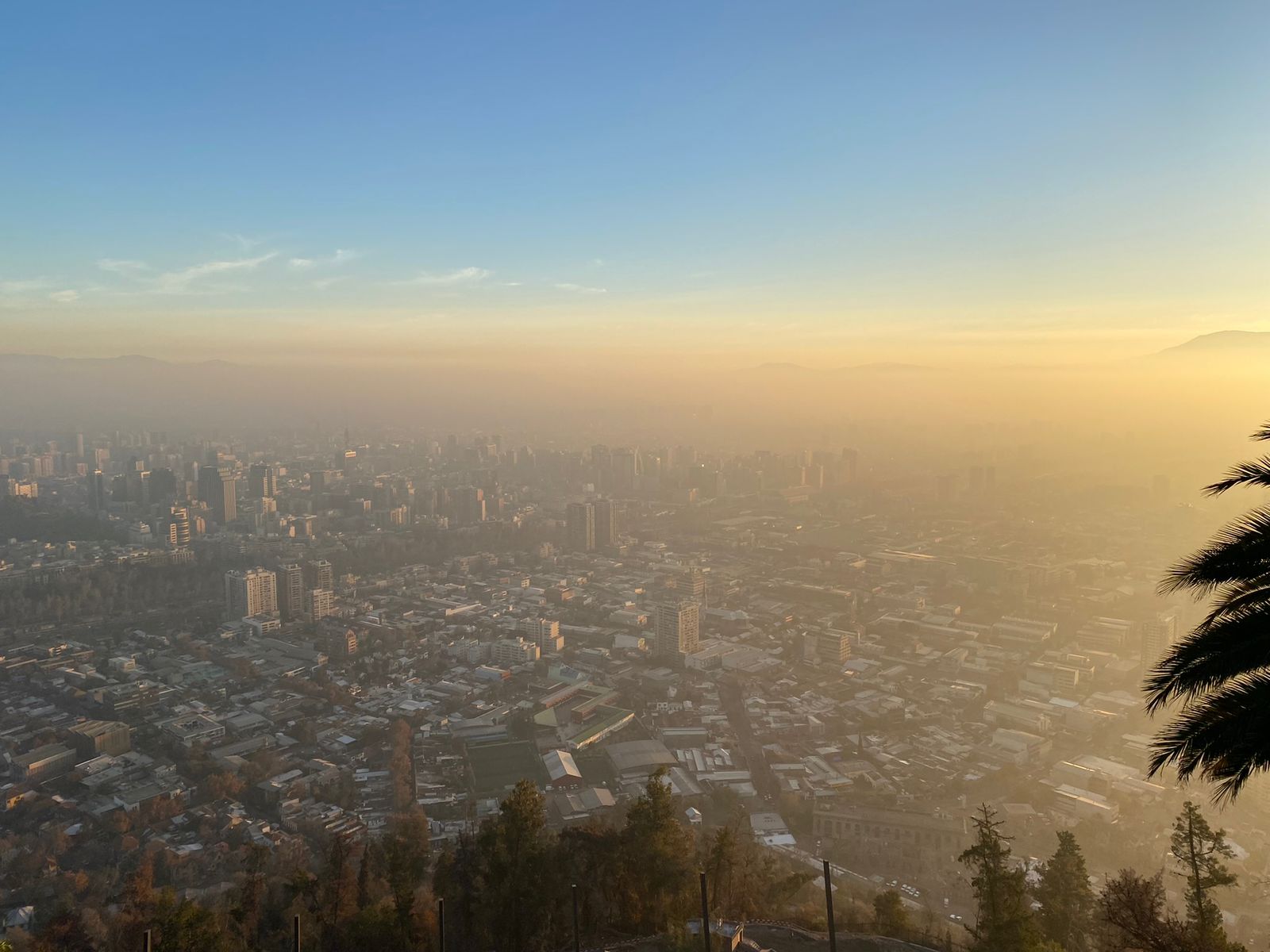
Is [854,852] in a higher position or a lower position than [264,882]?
lower

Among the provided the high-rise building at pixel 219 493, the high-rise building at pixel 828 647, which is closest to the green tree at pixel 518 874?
the high-rise building at pixel 828 647

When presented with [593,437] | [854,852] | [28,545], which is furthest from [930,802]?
[593,437]

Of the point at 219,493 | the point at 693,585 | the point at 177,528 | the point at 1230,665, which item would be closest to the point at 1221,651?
the point at 1230,665

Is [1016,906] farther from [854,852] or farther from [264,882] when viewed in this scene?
[264,882]

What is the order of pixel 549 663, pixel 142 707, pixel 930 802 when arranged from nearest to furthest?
pixel 930 802, pixel 142 707, pixel 549 663

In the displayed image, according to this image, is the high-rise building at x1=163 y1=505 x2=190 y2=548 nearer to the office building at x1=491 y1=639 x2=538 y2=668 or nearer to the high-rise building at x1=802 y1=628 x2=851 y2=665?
the office building at x1=491 y1=639 x2=538 y2=668

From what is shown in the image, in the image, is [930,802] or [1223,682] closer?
[1223,682]

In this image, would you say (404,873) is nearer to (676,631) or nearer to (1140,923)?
(1140,923)
